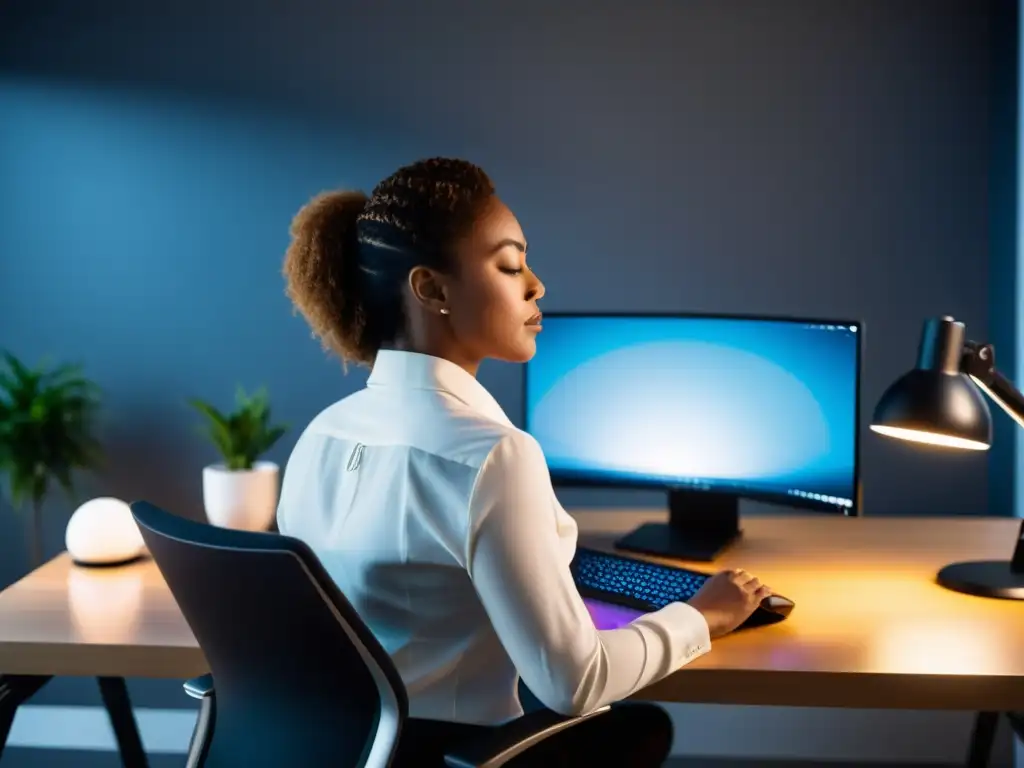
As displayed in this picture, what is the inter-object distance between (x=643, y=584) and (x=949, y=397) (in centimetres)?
54

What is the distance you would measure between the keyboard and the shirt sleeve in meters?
0.43

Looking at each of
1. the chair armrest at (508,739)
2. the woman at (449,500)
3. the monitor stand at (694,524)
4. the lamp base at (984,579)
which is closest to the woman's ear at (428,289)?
the woman at (449,500)

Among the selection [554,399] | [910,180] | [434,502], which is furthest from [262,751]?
[910,180]

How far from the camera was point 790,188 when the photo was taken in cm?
292

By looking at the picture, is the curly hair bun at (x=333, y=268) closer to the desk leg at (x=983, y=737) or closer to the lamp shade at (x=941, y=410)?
the lamp shade at (x=941, y=410)

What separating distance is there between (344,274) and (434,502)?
43 centimetres

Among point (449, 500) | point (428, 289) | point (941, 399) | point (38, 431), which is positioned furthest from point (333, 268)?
point (38, 431)

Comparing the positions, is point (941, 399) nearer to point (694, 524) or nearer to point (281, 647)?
point (694, 524)

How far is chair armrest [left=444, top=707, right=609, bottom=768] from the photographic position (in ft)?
4.79

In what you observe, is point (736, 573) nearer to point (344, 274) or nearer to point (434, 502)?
point (434, 502)

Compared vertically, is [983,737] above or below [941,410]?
below

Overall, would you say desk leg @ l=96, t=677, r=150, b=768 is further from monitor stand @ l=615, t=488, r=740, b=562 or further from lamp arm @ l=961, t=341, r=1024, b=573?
lamp arm @ l=961, t=341, r=1024, b=573

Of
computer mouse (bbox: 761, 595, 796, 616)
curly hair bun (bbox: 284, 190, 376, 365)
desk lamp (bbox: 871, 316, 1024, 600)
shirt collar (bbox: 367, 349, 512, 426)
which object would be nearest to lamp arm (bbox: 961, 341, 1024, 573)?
desk lamp (bbox: 871, 316, 1024, 600)

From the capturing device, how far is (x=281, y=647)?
1.44 meters
